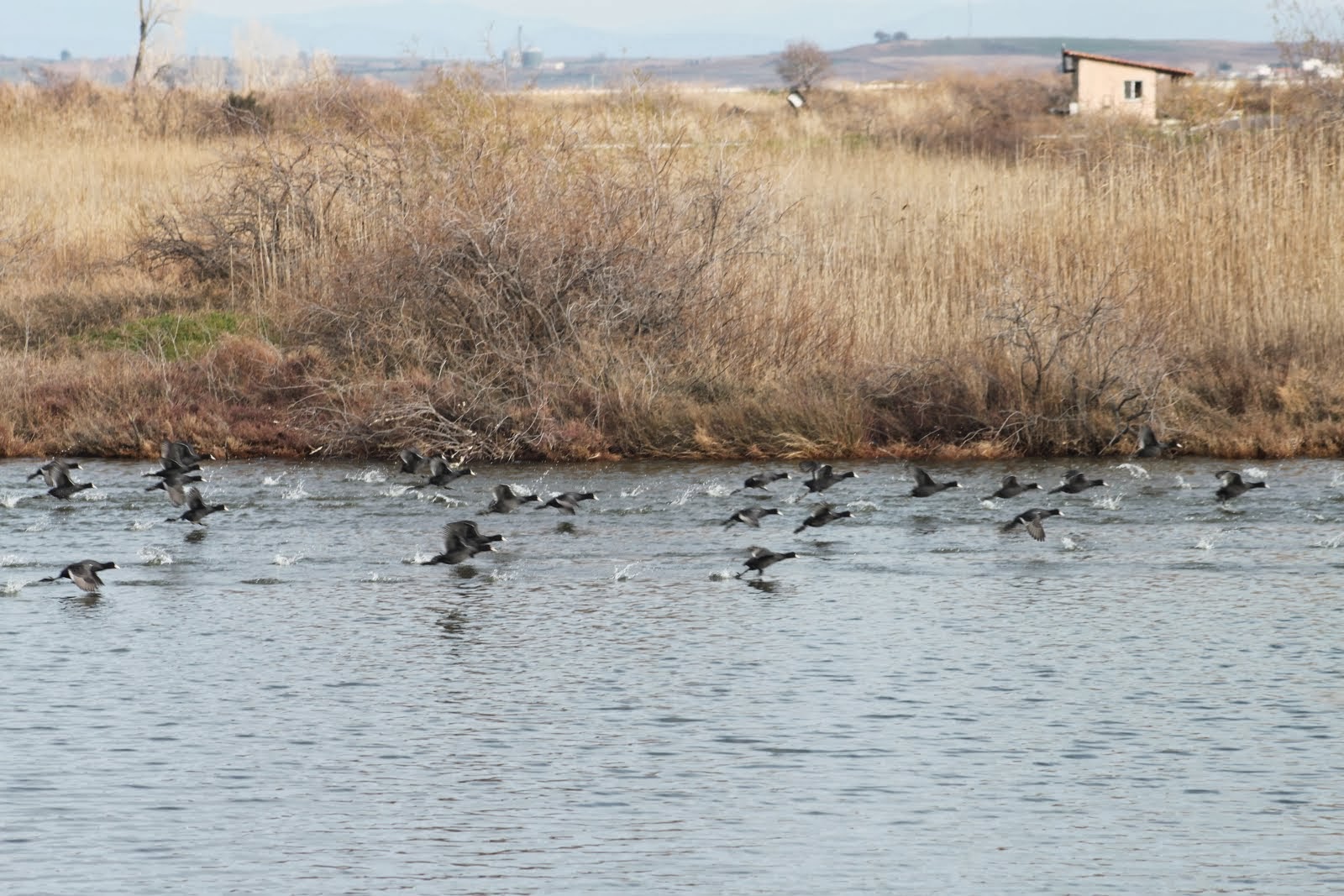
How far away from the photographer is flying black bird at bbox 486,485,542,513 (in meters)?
15.5

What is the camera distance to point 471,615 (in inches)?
489

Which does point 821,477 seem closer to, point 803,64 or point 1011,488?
point 1011,488

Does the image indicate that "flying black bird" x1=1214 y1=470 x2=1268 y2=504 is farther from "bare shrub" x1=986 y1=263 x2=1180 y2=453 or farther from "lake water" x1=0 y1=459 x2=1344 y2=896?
"bare shrub" x1=986 y1=263 x2=1180 y2=453

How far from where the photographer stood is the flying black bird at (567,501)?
15.5m

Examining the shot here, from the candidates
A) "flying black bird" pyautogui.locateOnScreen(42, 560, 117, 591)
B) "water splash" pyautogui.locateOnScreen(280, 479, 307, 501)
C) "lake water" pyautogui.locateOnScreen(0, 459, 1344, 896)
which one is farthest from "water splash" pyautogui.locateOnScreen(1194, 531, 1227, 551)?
"flying black bird" pyautogui.locateOnScreen(42, 560, 117, 591)

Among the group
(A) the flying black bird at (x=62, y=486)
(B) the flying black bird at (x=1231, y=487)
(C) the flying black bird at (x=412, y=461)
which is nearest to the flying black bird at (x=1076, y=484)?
(B) the flying black bird at (x=1231, y=487)

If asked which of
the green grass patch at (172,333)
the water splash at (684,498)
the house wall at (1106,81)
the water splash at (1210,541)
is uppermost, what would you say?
the house wall at (1106,81)

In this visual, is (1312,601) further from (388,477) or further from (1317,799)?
(388,477)

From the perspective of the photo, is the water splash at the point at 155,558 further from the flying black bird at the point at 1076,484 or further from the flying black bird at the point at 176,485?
the flying black bird at the point at 1076,484

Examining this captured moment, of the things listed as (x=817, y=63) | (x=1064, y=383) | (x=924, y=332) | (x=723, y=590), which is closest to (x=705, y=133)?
(x=924, y=332)

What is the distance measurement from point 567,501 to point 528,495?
1.65 ft

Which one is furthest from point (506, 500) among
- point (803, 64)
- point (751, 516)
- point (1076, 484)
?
point (803, 64)

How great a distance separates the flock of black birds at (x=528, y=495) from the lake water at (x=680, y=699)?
7.0 inches

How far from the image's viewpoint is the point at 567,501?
15.5m
